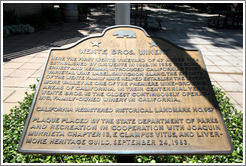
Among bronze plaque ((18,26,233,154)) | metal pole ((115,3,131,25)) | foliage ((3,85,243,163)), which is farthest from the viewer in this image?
metal pole ((115,3,131,25))

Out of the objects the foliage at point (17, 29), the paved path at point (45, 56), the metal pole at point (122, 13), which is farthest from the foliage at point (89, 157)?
the foliage at point (17, 29)

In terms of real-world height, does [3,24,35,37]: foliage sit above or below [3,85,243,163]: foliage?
above

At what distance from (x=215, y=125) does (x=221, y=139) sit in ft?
0.44

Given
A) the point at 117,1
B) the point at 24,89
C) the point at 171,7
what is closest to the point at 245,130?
the point at 117,1

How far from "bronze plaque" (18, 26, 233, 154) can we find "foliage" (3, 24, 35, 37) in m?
7.41

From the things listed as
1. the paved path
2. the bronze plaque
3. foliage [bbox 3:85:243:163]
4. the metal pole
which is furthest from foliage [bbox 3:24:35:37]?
the bronze plaque

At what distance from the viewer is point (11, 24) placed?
29.1 ft

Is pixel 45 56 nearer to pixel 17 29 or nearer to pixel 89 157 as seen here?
pixel 17 29

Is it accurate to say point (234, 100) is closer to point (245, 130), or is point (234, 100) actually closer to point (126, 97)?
point (245, 130)

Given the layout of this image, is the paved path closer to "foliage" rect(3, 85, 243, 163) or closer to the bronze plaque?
"foliage" rect(3, 85, 243, 163)

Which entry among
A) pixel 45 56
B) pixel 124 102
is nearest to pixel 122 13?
pixel 124 102

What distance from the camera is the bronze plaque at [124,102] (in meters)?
1.64

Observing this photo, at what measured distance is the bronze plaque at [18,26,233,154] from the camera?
1638 mm

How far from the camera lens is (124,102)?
1889mm
